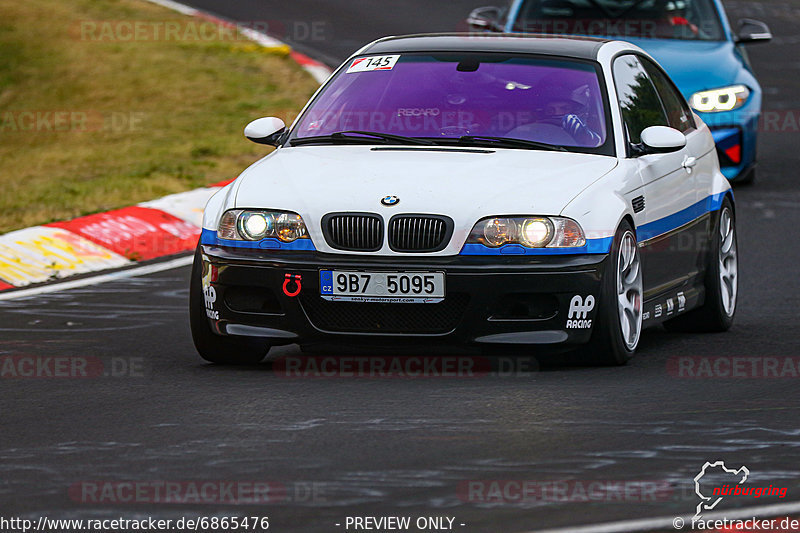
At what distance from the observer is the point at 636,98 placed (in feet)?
29.1

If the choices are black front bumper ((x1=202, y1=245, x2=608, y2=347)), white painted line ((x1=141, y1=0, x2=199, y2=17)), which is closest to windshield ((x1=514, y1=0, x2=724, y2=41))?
black front bumper ((x1=202, y1=245, x2=608, y2=347))

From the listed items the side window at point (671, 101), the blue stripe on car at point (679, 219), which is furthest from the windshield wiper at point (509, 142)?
the side window at point (671, 101)

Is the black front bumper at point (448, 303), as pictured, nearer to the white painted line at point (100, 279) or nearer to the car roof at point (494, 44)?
the car roof at point (494, 44)

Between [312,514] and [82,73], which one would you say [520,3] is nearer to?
[82,73]

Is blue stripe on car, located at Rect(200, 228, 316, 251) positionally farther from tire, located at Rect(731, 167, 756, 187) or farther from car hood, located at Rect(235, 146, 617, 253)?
tire, located at Rect(731, 167, 756, 187)

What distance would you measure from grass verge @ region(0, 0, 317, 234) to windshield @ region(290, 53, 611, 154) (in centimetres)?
414

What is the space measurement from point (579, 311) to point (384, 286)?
0.83 metres

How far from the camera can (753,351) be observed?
834cm

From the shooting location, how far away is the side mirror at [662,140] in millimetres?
8180

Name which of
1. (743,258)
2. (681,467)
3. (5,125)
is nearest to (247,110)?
(5,125)

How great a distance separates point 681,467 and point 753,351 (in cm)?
280

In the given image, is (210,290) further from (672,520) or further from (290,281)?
(672,520)

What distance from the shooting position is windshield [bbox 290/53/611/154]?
8234mm

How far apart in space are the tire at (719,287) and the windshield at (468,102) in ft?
4.01
